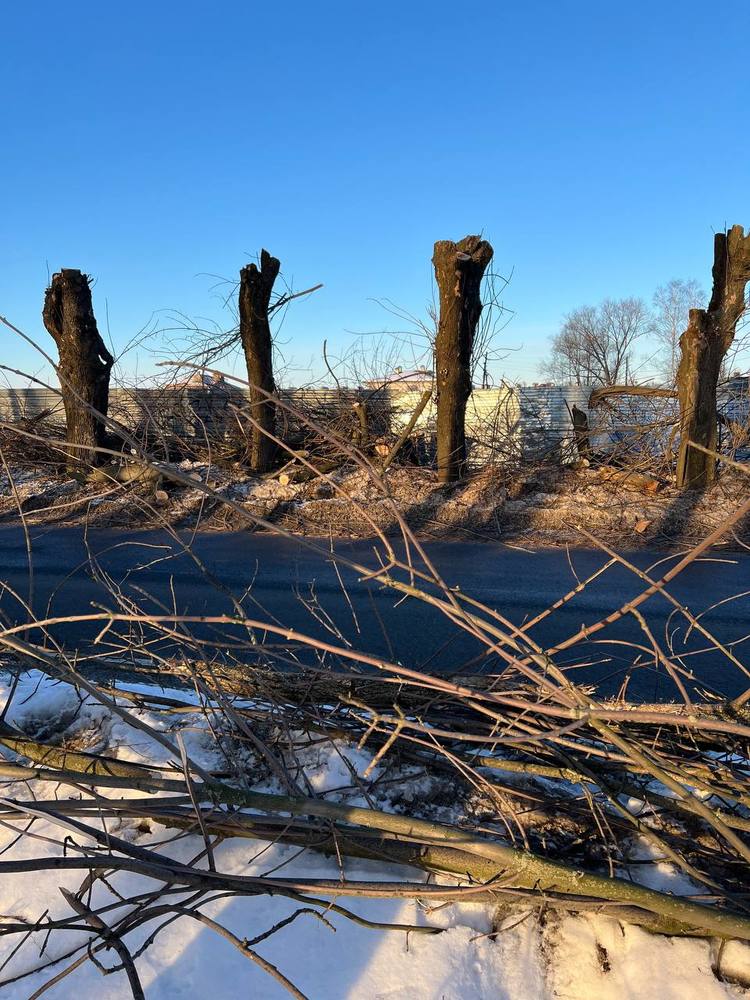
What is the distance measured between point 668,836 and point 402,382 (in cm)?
1097

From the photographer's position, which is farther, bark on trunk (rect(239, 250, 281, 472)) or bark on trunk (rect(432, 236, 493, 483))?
bark on trunk (rect(239, 250, 281, 472))

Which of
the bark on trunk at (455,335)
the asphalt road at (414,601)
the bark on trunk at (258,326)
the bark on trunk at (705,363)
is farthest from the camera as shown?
the bark on trunk at (258,326)

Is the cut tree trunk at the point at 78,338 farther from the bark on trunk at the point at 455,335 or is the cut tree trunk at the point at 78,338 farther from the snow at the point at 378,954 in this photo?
the snow at the point at 378,954

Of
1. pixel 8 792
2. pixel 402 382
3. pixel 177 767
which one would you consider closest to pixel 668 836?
pixel 177 767

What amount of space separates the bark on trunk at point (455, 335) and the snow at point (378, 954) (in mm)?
8622

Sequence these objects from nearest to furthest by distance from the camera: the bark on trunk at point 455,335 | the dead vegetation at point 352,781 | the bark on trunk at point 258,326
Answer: the dead vegetation at point 352,781 < the bark on trunk at point 455,335 < the bark on trunk at point 258,326

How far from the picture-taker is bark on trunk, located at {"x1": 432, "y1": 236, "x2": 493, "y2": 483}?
425 inches

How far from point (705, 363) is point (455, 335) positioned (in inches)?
135

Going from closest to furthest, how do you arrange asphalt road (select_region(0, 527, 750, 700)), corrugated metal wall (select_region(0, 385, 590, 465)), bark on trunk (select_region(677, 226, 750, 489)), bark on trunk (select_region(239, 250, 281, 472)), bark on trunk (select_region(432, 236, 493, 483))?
asphalt road (select_region(0, 527, 750, 700)) → bark on trunk (select_region(677, 226, 750, 489)) → bark on trunk (select_region(432, 236, 493, 483)) → corrugated metal wall (select_region(0, 385, 590, 465)) → bark on trunk (select_region(239, 250, 281, 472))

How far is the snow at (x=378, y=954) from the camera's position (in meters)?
2.04

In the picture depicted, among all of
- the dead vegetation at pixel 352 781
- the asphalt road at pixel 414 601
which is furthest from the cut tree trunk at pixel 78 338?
the dead vegetation at pixel 352 781

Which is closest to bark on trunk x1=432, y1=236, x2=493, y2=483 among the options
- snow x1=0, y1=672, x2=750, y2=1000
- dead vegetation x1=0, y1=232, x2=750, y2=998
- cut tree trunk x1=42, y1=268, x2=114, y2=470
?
cut tree trunk x1=42, y1=268, x2=114, y2=470

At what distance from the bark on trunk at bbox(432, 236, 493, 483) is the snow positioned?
8.62 metres

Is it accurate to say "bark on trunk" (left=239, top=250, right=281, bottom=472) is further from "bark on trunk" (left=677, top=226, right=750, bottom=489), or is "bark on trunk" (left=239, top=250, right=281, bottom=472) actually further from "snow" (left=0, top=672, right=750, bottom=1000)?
"snow" (left=0, top=672, right=750, bottom=1000)
